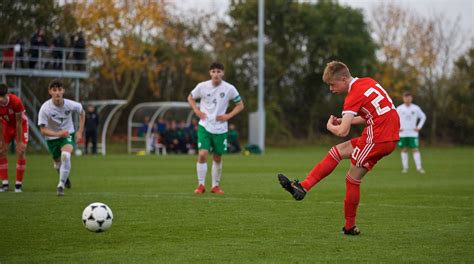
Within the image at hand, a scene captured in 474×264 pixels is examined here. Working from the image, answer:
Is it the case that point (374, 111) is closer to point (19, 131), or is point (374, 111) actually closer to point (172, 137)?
point (19, 131)

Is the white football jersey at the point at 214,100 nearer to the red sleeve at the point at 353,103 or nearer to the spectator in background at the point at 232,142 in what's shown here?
the red sleeve at the point at 353,103

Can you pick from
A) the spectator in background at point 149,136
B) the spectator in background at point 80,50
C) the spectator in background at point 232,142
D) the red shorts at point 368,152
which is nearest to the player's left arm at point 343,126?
the red shorts at point 368,152

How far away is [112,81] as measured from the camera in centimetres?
5228

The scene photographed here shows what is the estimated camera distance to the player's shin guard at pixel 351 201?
31.4ft

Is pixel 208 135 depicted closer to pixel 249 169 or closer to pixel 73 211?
pixel 73 211

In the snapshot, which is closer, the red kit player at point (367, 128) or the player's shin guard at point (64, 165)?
the red kit player at point (367, 128)

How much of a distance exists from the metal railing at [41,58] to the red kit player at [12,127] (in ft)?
64.8

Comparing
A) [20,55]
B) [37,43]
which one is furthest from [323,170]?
[20,55]

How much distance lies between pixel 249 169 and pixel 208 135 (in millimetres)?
9927

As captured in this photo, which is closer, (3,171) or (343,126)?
(343,126)

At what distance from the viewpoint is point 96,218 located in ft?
30.3

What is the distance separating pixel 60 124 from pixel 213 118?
9.41ft

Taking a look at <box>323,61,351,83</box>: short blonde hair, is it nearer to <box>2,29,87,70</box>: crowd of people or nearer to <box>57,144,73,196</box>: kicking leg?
<box>57,144,73,196</box>: kicking leg

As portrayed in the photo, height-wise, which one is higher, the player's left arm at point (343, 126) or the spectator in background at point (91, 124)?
the player's left arm at point (343, 126)
